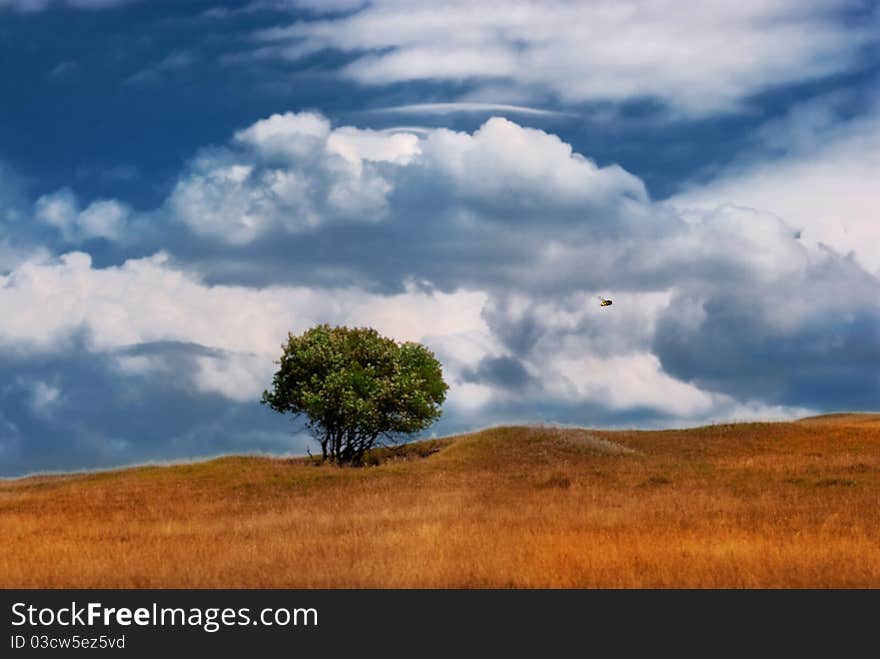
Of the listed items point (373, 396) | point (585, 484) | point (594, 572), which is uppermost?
point (373, 396)

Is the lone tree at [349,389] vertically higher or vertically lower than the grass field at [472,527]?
higher

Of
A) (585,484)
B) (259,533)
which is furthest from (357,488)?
(259,533)

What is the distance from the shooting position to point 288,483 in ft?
154

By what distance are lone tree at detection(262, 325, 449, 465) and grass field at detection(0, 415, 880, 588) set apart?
10977 millimetres

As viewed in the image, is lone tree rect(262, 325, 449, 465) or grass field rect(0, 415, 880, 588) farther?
lone tree rect(262, 325, 449, 465)

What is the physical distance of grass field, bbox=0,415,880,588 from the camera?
1933cm

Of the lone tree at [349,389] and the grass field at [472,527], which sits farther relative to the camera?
the lone tree at [349,389]

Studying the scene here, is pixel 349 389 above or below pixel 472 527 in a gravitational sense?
above

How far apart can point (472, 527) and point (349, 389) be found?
42.0 m

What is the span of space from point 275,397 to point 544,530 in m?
49.5

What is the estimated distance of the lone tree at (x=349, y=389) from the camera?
223 ft

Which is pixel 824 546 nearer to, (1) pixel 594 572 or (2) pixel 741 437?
(1) pixel 594 572

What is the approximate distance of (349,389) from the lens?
67688 millimetres

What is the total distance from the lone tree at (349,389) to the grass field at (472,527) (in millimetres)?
10977
